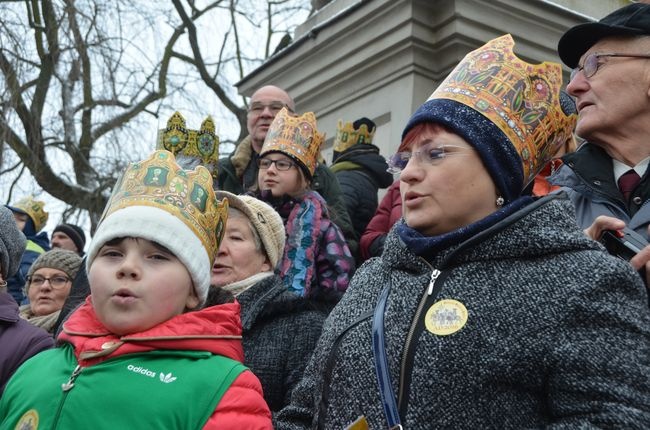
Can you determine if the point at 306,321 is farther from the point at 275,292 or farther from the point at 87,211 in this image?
the point at 87,211

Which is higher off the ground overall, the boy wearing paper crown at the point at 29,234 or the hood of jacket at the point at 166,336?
the boy wearing paper crown at the point at 29,234

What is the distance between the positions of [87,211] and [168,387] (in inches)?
389

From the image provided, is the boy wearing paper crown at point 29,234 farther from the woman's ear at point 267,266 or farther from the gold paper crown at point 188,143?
the woman's ear at point 267,266

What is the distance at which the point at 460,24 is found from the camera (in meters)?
6.08

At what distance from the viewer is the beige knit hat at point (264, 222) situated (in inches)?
140

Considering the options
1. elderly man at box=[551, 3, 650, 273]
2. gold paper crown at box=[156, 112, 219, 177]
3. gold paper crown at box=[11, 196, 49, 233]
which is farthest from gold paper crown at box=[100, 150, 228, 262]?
gold paper crown at box=[11, 196, 49, 233]

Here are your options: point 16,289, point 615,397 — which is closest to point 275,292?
point 615,397

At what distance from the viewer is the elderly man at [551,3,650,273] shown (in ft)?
8.77

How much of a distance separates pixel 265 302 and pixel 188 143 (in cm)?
218

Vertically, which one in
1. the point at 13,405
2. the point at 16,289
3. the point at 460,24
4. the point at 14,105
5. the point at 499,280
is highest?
the point at 14,105

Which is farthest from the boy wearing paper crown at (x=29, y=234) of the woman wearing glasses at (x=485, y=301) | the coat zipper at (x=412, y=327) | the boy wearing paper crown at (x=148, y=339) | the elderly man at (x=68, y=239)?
the coat zipper at (x=412, y=327)

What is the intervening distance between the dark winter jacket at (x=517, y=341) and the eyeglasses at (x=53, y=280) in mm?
3406

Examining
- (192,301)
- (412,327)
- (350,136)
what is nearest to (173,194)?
(192,301)

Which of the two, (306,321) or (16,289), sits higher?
(16,289)
